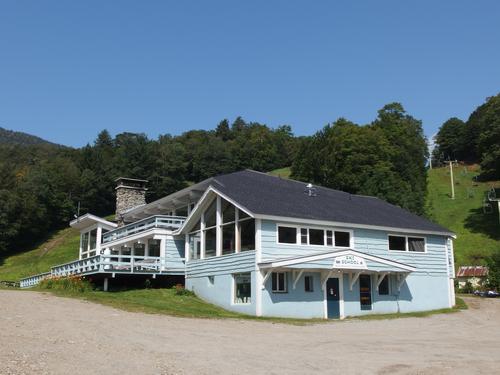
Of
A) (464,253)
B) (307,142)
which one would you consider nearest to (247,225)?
(464,253)

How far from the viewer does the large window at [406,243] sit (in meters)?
28.5

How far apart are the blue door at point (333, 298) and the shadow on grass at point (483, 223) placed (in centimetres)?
3965

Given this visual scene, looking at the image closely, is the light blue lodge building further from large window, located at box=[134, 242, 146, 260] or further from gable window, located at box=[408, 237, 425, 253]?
large window, located at box=[134, 242, 146, 260]

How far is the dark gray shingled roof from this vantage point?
83.1ft

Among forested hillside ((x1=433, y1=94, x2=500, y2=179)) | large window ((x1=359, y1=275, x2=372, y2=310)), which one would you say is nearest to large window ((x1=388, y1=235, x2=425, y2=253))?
large window ((x1=359, y1=275, x2=372, y2=310))

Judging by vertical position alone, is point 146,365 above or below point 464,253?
below

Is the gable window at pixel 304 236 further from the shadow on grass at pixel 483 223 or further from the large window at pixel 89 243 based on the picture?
the shadow on grass at pixel 483 223

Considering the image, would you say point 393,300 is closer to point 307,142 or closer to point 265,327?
point 265,327

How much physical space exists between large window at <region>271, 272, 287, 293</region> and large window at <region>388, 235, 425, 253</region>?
6856 mm

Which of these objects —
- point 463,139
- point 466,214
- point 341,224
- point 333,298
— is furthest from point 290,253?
point 463,139

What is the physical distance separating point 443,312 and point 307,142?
4250 cm

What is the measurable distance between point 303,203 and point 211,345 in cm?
1450

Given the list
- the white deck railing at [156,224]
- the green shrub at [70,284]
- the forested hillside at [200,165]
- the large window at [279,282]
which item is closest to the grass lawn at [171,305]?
the green shrub at [70,284]

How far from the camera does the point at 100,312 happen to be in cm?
1867
